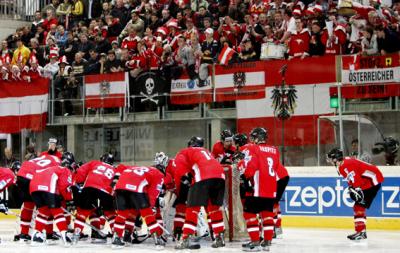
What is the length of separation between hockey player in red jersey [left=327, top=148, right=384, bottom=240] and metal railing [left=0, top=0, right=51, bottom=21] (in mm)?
14226

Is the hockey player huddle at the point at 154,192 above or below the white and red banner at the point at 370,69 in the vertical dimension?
below

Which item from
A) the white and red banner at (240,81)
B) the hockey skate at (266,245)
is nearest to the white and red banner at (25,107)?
the white and red banner at (240,81)

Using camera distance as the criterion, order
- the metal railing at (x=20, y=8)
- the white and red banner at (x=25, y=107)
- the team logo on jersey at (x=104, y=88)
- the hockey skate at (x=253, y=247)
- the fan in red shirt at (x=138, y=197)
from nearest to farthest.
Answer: the hockey skate at (x=253, y=247) → the fan in red shirt at (x=138, y=197) → the team logo on jersey at (x=104, y=88) → the white and red banner at (x=25, y=107) → the metal railing at (x=20, y=8)

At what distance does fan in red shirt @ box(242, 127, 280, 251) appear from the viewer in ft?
40.0

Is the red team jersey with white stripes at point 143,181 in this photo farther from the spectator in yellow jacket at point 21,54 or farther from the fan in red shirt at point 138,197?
the spectator in yellow jacket at point 21,54

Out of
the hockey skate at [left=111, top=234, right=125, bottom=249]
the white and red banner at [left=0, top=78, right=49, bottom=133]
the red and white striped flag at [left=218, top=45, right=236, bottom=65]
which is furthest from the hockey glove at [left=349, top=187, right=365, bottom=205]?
the white and red banner at [left=0, top=78, right=49, bottom=133]

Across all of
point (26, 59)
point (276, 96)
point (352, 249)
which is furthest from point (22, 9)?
point (352, 249)

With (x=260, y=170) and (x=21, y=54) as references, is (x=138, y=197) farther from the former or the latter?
(x=21, y=54)

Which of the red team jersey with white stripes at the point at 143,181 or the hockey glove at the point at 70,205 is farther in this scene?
the hockey glove at the point at 70,205

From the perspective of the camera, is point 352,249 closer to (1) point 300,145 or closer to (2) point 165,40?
(1) point 300,145

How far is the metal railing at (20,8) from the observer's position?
83.7 ft

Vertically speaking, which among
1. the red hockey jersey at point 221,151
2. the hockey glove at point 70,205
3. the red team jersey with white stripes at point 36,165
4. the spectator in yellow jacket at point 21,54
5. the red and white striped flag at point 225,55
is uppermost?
the spectator in yellow jacket at point 21,54

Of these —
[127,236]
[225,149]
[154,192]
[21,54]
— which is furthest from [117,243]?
[21,54]

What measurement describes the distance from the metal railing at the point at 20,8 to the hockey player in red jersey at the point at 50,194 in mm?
12898
